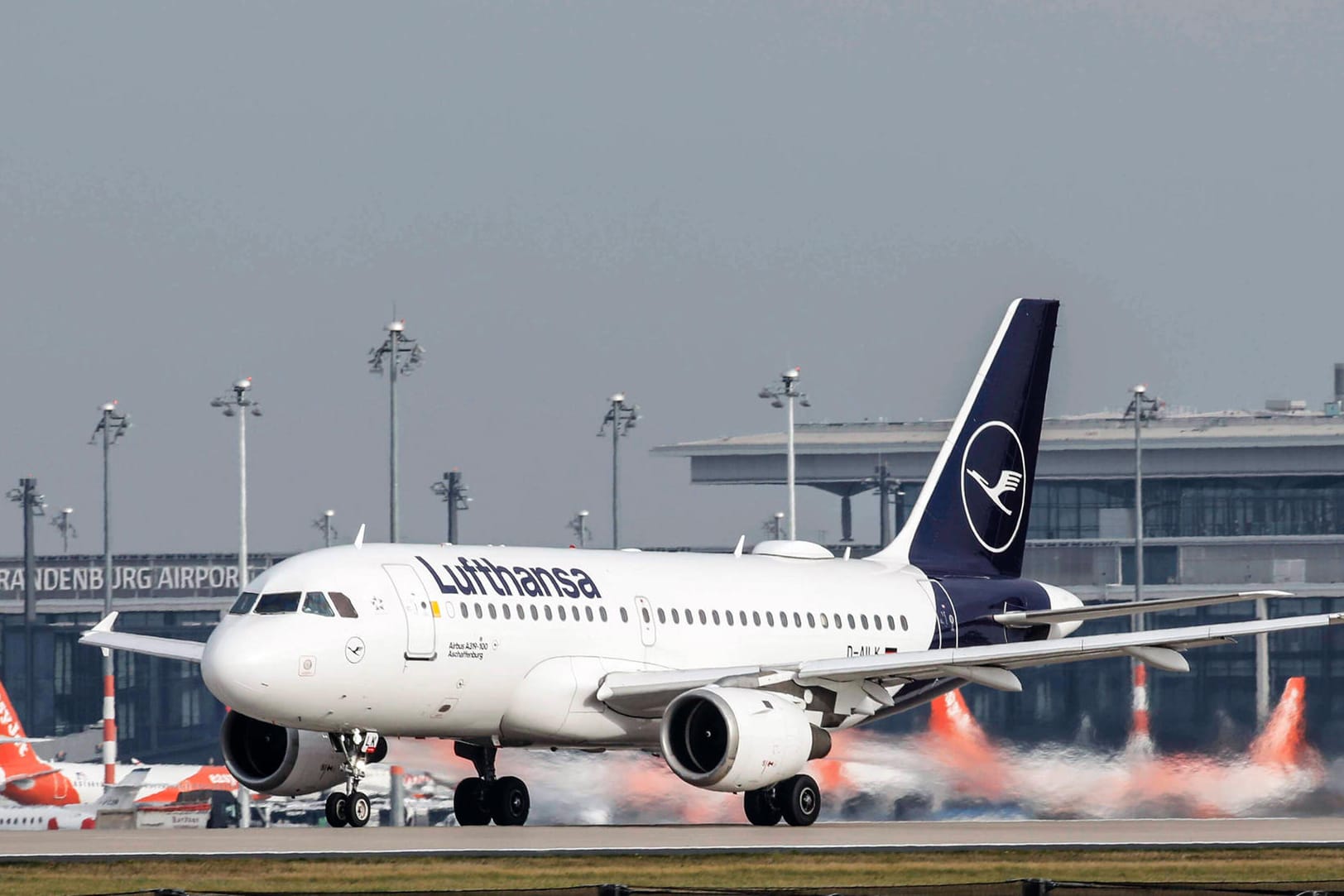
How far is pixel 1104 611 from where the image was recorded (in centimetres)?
3912

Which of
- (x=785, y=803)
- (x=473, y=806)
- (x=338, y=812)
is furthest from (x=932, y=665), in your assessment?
(x=338, y=812)

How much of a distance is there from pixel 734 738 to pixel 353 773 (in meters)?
5.69

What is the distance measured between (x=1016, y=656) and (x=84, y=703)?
71893mm

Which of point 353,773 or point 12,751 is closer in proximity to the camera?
point 353,773

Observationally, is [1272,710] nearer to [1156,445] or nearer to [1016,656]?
[1016,656]

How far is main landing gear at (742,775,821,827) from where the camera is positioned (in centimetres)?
3519

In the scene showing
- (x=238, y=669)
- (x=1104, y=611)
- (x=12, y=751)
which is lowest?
(x=12, y=751)

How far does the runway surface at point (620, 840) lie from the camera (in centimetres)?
2698

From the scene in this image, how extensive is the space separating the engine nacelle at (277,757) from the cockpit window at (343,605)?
339cm

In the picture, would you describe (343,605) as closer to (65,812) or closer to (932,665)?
(932,665)

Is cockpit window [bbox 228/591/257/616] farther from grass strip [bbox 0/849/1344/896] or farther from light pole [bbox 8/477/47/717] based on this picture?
light pole [bbox 8/477/47/717]

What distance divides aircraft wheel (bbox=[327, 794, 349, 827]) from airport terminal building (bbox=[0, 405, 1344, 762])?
4231cm

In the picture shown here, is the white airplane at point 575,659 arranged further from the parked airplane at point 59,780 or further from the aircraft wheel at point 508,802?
the parked airplane at point 59,780

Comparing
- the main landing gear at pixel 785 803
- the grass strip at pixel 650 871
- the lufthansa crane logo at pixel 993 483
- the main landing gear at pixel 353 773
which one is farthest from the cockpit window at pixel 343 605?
the lufthansa crane logo at pixel 993 483
